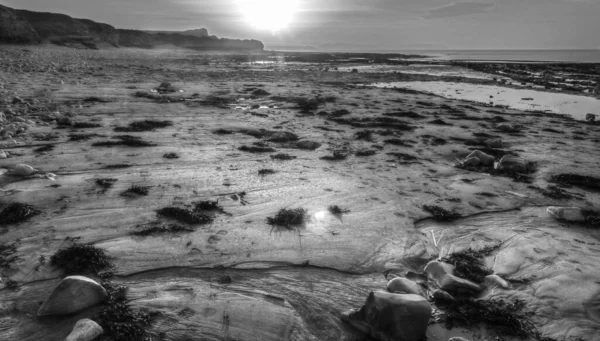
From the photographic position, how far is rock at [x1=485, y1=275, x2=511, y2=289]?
300 cm

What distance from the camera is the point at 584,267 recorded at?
3.19 meters

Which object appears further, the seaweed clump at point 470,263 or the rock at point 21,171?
the rock at point 21,171

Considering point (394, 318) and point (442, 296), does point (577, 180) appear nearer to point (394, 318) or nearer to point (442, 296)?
point (442, 296)

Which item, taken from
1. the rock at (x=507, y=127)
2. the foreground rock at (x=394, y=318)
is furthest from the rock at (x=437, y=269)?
the rock at (x=507, y=127)

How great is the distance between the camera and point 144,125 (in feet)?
25.1

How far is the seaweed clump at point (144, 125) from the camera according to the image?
24.0 feet

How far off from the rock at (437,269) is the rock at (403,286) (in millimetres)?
249

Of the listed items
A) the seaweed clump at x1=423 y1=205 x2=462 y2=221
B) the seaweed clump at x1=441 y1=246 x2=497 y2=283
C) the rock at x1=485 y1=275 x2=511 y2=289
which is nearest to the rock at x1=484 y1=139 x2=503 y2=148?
the seaweed clump at x1=423 y1=205 x2=462 y2=221

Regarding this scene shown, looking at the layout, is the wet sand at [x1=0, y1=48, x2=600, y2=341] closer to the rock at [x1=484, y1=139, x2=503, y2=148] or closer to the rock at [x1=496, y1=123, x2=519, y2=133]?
the rock at [x1=484, y1=139, x2=503, y2=148]

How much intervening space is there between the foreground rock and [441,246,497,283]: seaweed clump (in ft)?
2.87

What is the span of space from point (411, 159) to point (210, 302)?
467cm

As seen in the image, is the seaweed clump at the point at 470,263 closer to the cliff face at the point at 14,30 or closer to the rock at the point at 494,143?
the rock at the point at 494,143

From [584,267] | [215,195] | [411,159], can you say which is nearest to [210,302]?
[215,195]

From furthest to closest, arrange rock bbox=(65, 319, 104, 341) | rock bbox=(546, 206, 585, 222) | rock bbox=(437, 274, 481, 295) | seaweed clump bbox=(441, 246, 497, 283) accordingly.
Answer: rock bbox=(546, 206, 585, 222) < seaweed clump bbox=(441, 246, 497, 283) < rock bbox=(437, 274, 481, 295) < rock bbox=(65, 319, 104, 341)
